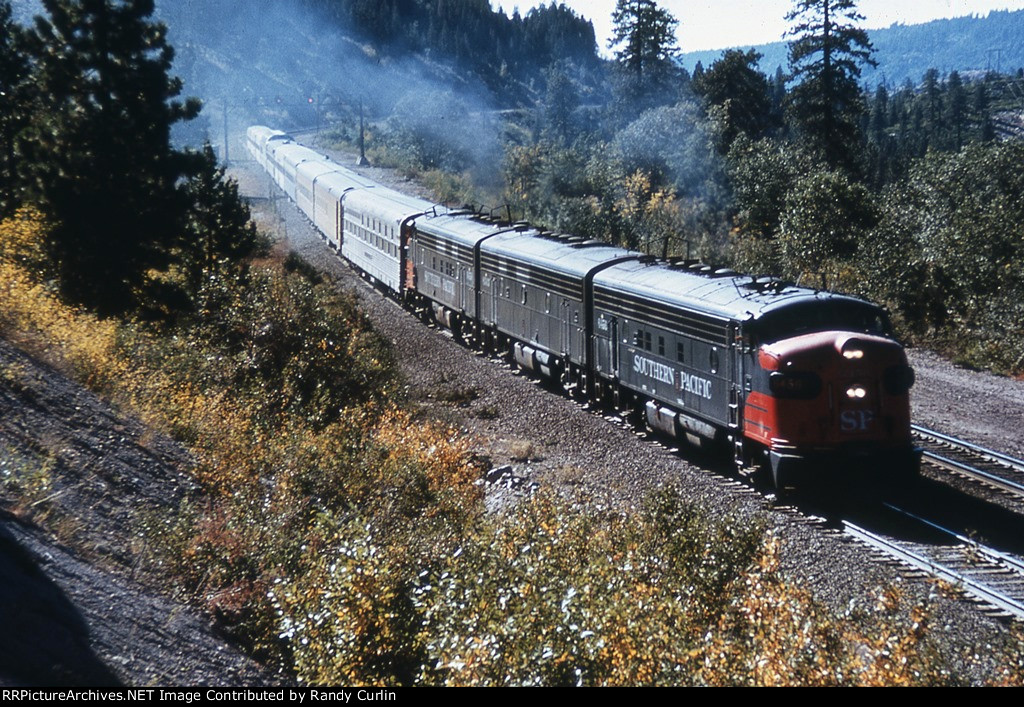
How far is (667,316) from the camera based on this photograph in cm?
1550

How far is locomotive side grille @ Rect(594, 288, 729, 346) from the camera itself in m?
14.1

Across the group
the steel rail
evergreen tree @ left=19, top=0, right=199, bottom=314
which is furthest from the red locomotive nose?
evergreen tree @ left=19, top=0, right=199, bottom=314

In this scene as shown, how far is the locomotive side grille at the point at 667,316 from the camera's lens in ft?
46.1

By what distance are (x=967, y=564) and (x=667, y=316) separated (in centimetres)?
606

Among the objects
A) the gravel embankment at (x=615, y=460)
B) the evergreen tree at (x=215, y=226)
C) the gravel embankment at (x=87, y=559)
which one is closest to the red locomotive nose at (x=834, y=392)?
the gravel embankment at (x=615, y=460)

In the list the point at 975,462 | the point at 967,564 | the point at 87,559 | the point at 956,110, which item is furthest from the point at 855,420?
the point at 956,110

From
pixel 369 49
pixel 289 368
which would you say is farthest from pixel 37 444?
pixel 369 49

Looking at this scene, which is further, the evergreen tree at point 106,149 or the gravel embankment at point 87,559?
the evergreen tree at point 106,149

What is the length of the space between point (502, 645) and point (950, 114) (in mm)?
125008

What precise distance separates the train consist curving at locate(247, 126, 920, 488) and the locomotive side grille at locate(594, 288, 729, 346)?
0.03 m

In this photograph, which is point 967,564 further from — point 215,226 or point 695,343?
point 215,226

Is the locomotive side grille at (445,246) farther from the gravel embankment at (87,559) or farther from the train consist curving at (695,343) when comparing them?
the gravel embankment at (87,559)

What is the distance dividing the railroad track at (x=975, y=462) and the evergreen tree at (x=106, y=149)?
17.7 meters

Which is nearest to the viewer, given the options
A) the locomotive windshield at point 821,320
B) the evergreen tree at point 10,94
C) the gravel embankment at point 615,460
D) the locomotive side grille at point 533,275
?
the gravel embankment at point 615,460
